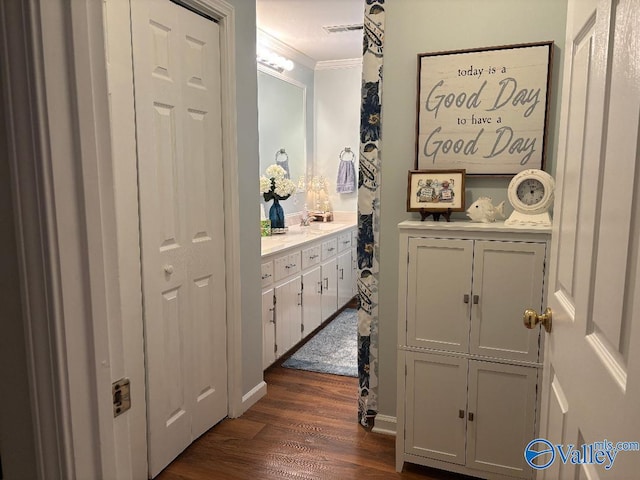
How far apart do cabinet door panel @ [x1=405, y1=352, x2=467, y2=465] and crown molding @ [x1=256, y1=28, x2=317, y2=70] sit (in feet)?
9.98

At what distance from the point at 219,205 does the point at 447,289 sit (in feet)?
4.07

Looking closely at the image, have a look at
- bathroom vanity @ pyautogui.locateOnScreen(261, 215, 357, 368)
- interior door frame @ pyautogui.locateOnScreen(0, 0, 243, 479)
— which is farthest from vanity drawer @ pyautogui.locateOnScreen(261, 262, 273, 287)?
interior door frame @ pyautogui.locateOnScreen(0, 0, 243, 479)

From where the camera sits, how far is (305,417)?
2.73m

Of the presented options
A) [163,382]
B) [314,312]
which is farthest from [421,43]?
[314,312]

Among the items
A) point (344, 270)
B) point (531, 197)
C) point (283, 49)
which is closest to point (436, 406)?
point (531, 197)

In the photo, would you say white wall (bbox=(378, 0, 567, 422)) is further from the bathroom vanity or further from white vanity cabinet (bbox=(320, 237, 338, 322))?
white vanity cabinet (bbox=(320, 237, 338, 322))

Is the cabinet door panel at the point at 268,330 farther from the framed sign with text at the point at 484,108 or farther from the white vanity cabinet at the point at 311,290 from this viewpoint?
the framed sign with text at the point at 484,108

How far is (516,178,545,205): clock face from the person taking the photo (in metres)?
2.05

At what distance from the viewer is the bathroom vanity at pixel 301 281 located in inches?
127

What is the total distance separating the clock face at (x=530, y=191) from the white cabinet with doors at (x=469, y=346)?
7.6 inches

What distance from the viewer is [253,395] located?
288 cm

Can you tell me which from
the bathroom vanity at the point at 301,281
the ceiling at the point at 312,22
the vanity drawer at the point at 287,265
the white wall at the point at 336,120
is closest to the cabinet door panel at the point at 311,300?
the bathroom vanity at the point at 301,281

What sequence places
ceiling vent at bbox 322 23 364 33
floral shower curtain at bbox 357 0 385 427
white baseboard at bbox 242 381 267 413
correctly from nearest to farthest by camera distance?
floral shower curtain at bbox 357 0 385 427
white baseboard at bbox 242 381 267 413
ceiling vent at bbox 322 23 364 33

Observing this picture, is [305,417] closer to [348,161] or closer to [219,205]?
[219,205]
